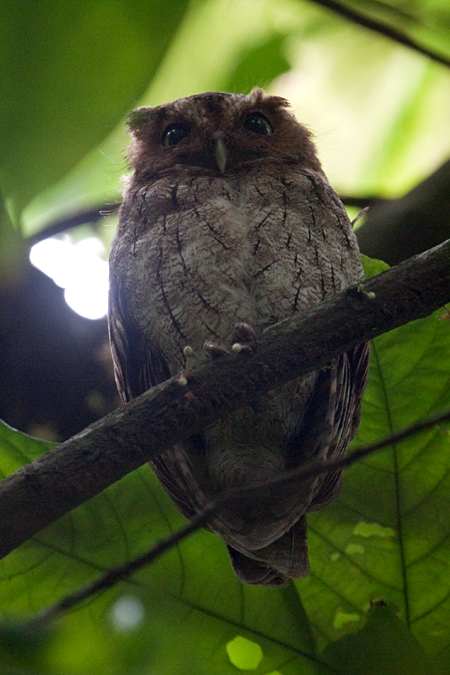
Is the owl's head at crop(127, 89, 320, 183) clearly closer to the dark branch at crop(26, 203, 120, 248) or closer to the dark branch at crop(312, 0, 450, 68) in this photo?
the dark branch at crop(26, 203, 120, 248)

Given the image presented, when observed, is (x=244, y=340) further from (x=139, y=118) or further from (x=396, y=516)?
(x=139, y=118)

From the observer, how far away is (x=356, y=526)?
172 cm

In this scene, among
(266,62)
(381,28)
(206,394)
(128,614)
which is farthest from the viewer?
(266,62)

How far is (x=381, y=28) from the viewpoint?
4.51 ft

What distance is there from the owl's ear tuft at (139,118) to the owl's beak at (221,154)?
40 centimetres

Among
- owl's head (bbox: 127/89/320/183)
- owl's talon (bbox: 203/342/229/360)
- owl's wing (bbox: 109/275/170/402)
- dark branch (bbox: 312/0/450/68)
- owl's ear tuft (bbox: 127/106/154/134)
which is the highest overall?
owl's ear tuft (bbox: 127/106/154/134)

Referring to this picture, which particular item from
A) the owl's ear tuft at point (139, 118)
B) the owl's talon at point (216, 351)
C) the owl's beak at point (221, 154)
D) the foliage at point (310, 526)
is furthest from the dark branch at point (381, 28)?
the owl's ear tuft at point (139, 118)

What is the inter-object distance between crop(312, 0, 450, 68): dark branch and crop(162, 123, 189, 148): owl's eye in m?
1.21

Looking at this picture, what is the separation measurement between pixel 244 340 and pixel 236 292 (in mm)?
473

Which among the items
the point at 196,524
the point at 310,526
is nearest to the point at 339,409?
the point at 310,526

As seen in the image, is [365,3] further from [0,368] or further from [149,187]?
[0,368]

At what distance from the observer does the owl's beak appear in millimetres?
2359

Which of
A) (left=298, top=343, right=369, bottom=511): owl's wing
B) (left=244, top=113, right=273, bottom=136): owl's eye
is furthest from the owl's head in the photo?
(left=298, top=343, right=369, bottom=511): owl's wing

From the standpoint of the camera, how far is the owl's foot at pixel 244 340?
1611mm
